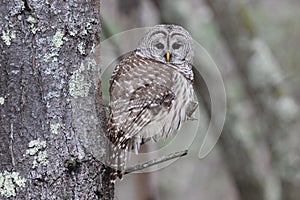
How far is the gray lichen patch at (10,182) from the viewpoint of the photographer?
6.97 ft

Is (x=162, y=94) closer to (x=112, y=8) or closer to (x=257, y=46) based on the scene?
(x=257, y=46)

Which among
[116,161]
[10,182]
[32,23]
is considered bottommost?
[10,182]

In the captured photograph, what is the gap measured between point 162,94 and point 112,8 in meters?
4.84

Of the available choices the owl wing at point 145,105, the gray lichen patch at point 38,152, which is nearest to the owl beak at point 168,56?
the owl wing at point 145,105

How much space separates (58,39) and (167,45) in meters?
1.06

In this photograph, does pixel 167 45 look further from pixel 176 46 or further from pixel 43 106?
pixel 43 106

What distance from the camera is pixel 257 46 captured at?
5.19 m

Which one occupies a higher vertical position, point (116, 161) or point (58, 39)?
point (58, 39)

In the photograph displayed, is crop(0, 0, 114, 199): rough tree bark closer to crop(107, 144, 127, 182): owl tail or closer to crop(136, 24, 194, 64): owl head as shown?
crop(107, 144, 127, 182): owl tail

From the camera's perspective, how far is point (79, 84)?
2.23 metres

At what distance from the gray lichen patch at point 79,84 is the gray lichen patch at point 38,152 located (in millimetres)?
197

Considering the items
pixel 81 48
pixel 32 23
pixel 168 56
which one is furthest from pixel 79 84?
pixel 168 56

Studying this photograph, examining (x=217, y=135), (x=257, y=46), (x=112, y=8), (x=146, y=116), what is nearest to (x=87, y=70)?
(x=146, y=116)

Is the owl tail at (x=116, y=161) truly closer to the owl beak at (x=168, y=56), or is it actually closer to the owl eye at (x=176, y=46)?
the owl beak at (x=168, y=56)
